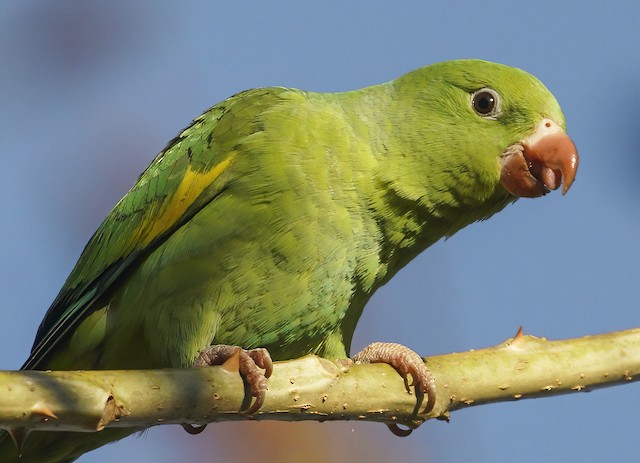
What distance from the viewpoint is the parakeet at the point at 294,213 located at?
3695 mm

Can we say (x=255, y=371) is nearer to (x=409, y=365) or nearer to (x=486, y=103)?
(x=409, y=365)

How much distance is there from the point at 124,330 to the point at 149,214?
53cm

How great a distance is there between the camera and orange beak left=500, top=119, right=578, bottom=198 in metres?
3.81

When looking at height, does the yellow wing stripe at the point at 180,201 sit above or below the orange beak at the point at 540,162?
below

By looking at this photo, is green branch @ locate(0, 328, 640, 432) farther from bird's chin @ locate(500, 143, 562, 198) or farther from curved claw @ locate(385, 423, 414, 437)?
bird's chin @ locate(500, 143, 562, 198)

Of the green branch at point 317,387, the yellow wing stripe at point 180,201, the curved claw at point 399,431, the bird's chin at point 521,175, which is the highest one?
the bird's chin at point 521,175

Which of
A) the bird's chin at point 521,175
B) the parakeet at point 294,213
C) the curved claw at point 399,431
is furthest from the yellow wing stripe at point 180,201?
the curved claw at point 399,431

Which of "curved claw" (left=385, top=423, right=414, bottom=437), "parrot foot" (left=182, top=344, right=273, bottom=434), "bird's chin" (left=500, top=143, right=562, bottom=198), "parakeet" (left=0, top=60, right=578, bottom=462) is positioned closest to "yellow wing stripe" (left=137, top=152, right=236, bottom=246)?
"parakeet" (left=0, top=60, right=578, bottom=462)

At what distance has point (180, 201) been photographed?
3.93m

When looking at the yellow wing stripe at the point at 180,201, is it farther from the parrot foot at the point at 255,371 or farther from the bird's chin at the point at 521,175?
the bird's chin at the point at 521,175

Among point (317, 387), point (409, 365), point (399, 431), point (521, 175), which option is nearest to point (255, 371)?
point (317, 387)

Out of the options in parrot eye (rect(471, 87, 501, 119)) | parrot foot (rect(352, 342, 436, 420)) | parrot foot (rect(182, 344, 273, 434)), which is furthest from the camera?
parrot eye (rect(471, 87, 501, 119))

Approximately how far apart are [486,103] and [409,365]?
1.27 m

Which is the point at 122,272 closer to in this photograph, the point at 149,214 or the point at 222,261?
the point at 149,214
